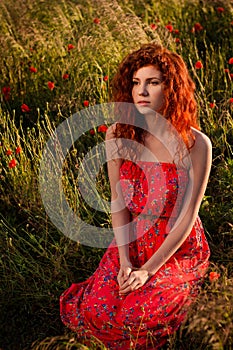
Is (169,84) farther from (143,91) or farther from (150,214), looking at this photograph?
(150,214)

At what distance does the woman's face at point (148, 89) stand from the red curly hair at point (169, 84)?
19mm

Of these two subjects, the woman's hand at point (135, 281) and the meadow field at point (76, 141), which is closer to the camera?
the woman's hand at point (135, 281)

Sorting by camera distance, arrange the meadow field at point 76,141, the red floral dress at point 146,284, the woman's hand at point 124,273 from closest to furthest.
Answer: the red floral dress at point 146,284 → the woman's hand at point 124,273 → the meadow field at point 76,141

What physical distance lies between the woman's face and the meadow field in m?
0.59

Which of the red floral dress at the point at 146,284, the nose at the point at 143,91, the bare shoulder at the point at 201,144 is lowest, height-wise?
the red floral dress at the point at 146,284

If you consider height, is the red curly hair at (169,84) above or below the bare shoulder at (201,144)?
above

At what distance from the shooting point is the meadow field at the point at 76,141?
2.74 metres

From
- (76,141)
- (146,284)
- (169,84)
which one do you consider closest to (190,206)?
(146,284)

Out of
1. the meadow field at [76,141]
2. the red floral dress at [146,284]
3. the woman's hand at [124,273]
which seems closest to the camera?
the red floral dress at [146,284]

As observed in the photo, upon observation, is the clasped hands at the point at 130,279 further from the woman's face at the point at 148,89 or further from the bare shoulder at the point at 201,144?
the woman's face at the point at 148,89

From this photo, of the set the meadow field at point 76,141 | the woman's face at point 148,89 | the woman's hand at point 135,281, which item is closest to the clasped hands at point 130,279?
the woman's hand at point 135,281

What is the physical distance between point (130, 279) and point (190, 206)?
39 centimetres

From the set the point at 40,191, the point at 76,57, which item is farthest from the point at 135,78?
the point at 76,57

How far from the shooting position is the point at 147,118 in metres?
2.58
